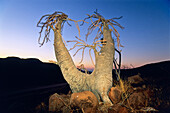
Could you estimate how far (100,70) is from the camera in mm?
1912

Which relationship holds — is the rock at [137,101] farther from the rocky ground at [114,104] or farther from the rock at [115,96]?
the rock at [115,96]

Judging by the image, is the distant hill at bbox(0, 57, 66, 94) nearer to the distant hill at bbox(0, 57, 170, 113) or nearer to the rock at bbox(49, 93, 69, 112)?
the distant hill at bbox(0, 57, 170, 113)

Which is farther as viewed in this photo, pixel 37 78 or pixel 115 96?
pixel 37 78

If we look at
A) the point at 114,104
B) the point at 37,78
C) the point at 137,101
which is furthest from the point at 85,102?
the point at 37,78

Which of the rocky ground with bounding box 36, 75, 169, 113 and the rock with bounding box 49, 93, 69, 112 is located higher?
the rocky ground with bounding box 36, 75, 169, 113

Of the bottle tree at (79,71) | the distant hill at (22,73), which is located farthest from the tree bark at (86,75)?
the distant hill at (22,73)

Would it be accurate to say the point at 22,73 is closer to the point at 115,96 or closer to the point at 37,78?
the point at 37,78

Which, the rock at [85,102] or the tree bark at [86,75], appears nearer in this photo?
the rock at [85,102]

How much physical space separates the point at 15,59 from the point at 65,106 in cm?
626

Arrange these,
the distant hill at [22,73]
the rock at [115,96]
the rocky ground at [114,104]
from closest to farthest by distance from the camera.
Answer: the rocky ground at [114,104] < the rock at [115,96] < the distant hill at [22,73]

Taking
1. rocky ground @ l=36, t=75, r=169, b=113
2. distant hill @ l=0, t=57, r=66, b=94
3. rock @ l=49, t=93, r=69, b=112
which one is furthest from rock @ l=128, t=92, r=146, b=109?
distant hill @ l=0, t=57, r=66, b=94

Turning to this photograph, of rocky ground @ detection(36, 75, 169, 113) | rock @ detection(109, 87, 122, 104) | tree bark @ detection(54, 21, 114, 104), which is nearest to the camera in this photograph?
rocky ground @ detection(36, 75, 169, 113)

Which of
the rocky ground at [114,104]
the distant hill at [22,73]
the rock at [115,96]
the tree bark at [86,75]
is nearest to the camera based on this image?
the rocky ground at [114,104]

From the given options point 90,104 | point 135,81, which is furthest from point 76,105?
point 135,81
